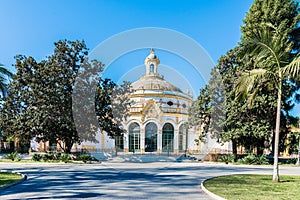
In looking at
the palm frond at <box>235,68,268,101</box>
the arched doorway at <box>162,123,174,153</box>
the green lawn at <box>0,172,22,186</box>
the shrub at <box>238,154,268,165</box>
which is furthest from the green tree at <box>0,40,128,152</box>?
the arched doorway at <box>162,123,174,153</box>

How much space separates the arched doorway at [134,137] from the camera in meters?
39.7

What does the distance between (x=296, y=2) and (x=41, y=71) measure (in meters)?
23.4

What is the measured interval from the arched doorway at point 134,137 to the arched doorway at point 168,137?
3800mm

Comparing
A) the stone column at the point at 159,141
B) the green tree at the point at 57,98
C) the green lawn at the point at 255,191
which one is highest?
the green tree at the point at 57,98

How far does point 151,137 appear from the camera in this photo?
40.4 metres

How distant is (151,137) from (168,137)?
8.63ft

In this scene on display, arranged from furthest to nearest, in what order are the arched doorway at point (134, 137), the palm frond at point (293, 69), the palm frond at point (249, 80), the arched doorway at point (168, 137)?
the arched doorway at point (168, 137) → the arched doorway at point (134, 137) → the palm frond at point (249, 80) → the palm frond at point (293, 69)

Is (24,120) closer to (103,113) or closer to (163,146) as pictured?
(103,113)

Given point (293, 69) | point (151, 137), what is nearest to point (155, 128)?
point (151, 137)

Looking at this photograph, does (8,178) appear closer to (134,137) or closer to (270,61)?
(270,61)

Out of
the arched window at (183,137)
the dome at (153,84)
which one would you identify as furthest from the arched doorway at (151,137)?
the dome at (153,84)

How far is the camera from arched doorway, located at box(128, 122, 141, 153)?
39.7 meters

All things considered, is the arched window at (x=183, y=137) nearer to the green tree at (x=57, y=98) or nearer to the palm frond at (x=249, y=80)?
the green tree at (x=57, y=98)

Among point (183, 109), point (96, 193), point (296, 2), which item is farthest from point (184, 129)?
point (96, 193)
